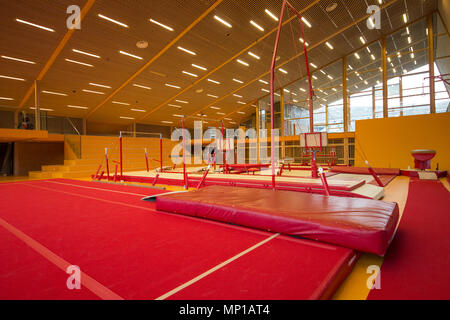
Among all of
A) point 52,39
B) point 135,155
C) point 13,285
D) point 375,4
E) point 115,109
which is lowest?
point 13,285

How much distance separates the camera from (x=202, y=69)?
39.1ft

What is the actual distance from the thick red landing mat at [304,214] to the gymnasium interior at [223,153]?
0.06 ft

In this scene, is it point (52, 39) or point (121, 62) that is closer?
point (52, 39)

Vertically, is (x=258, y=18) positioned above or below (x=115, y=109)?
above

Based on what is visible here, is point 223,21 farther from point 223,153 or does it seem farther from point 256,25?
point 223,153

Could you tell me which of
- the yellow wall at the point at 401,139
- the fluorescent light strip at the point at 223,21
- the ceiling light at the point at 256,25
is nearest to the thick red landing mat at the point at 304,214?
the fluorescent light strip at the point at 223,21

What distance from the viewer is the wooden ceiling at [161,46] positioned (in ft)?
25.5

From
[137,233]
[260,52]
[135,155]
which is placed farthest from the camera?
[135,155]

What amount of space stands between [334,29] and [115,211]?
11368 mm

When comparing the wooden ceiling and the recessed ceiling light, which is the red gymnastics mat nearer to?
the wooden ceiling

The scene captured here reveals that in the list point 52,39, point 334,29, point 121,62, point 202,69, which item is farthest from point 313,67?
point 52,39

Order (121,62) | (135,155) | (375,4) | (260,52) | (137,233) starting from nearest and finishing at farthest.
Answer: (137,233) → (375,4) → (121,62) → (260,52) → (135,155)

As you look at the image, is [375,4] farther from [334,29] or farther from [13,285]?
[13,285]

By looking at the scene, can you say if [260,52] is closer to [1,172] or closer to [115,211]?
[115,211]
